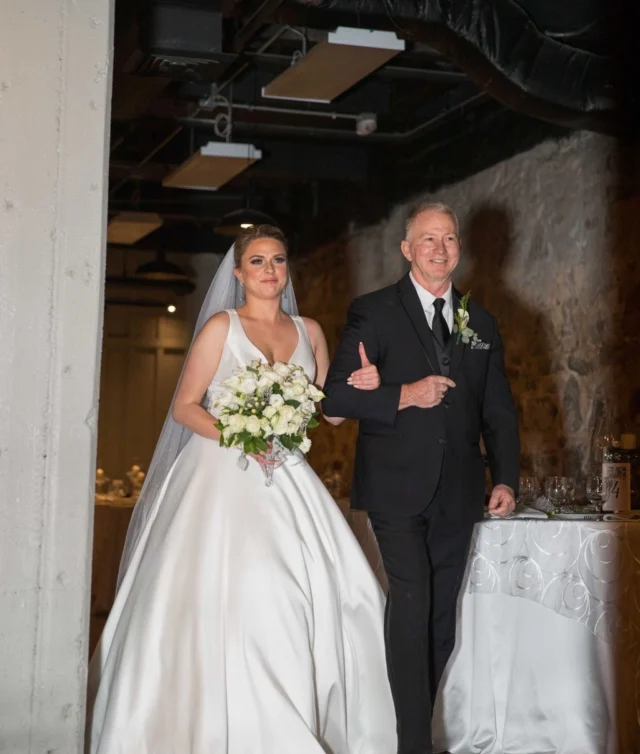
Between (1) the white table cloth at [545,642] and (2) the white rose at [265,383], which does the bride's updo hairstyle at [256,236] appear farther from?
(1) the white table cloth at [545,642]

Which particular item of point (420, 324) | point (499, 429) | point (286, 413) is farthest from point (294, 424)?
point (499, 429)

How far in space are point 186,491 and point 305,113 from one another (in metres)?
5.98

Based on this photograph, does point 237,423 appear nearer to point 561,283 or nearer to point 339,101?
point 561,283

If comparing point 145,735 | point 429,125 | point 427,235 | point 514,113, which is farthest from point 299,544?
point 429,125

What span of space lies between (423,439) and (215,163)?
608cm

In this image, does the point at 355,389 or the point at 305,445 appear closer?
the point at 355,389

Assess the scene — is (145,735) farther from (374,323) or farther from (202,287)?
(202,287)

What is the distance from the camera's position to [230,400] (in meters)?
3.80

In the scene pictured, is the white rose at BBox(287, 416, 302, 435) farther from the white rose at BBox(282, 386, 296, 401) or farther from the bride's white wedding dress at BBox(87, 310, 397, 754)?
the bride's white wedding dress at BBox(87, 310, 397, 754)

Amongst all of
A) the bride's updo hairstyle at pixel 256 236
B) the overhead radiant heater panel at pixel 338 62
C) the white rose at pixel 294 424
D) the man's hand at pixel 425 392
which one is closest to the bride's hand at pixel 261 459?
the white rose at pixel 294 424

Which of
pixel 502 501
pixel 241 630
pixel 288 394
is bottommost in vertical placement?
pixel 241 630

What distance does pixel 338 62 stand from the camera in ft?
22.7

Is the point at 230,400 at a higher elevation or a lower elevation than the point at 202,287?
lower

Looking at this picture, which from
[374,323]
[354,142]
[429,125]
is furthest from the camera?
[354,142]
